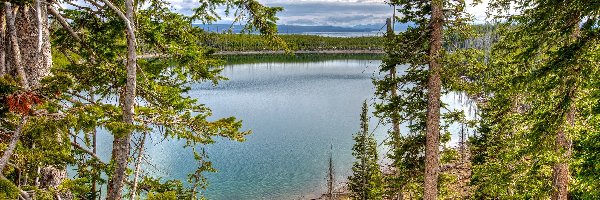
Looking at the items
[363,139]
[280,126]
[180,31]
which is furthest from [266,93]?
[180,31]

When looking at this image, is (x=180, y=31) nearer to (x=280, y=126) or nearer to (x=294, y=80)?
(x=280, y=126)

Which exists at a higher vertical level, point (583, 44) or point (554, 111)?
point (583, 44)

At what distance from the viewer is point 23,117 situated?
438 centimetres

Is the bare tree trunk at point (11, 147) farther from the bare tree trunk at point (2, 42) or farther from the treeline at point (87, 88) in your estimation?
the bare tree trunk at point (2, 42)

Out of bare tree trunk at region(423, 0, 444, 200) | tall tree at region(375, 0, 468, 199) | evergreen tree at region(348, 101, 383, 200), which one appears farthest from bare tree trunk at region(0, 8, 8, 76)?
evergreen tree at region(348, 101, 383, 200)

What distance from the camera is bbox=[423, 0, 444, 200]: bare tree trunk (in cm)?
1259

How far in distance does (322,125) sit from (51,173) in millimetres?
48799

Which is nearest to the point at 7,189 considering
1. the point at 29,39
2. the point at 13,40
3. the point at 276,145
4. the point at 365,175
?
the point at 13,40

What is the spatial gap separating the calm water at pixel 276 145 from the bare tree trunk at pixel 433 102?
2.77m

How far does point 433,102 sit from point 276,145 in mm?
34083

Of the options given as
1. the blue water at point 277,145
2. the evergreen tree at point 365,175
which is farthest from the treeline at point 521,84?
the evergreen tree at point 365,175

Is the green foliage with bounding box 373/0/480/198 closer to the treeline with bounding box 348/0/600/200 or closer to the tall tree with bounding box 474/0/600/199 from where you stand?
the treeline with bounding box 348/0/600/200

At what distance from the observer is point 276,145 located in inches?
1818

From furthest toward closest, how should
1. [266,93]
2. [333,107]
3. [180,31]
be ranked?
[266,93] < [333,107] < [180,31]
